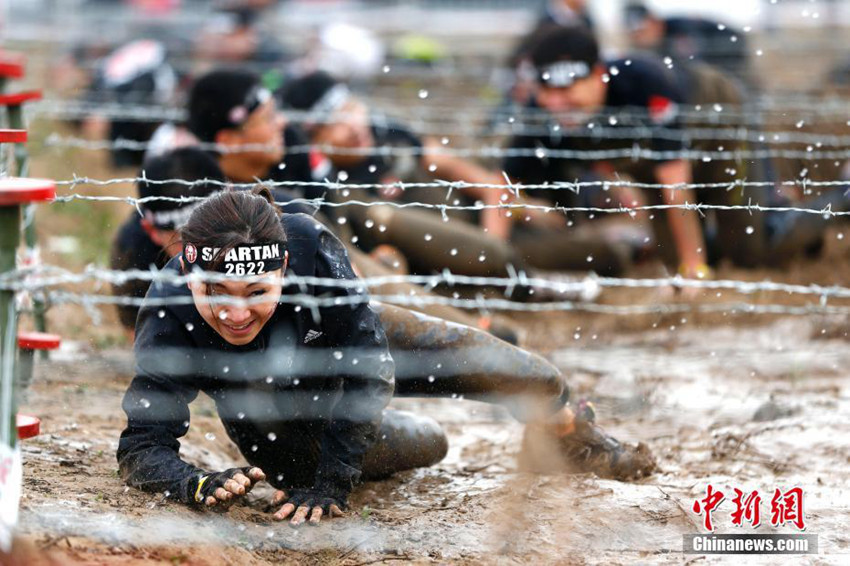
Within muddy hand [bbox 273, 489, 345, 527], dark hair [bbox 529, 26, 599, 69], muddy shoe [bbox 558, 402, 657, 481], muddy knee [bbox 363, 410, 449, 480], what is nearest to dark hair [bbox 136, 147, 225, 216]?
muddy knee [bbox 363, 410, 449, 480]

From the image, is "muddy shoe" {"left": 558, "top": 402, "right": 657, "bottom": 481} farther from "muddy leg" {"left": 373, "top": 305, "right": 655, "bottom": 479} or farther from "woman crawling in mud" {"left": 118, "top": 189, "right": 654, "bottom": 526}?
"woman crawling in mud" {"left": 118, "top": 189, "right": 654, "bottom": 526}

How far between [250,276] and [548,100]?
14.5 feet

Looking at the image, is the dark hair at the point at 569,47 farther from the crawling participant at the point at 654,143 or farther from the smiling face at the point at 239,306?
the smiling face at the point at 239,306

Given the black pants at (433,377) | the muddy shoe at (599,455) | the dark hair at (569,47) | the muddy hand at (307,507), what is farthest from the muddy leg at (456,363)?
the dark hair at (569,47)

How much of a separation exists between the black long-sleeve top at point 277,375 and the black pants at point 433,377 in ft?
0.65

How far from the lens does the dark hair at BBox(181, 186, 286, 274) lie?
3643 millimetres

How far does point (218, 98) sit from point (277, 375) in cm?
291

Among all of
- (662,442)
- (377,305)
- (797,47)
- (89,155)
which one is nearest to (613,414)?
(662,442)

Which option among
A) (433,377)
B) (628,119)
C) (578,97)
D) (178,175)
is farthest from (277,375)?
(628,119)

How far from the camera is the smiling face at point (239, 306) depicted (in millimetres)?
3668

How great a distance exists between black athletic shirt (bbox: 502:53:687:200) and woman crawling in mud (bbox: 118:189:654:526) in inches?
135

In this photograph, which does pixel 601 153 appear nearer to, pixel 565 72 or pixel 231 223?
pixel 565 72

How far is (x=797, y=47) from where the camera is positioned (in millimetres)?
14438

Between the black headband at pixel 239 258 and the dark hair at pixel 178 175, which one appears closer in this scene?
the black headband at pixel 239 258
